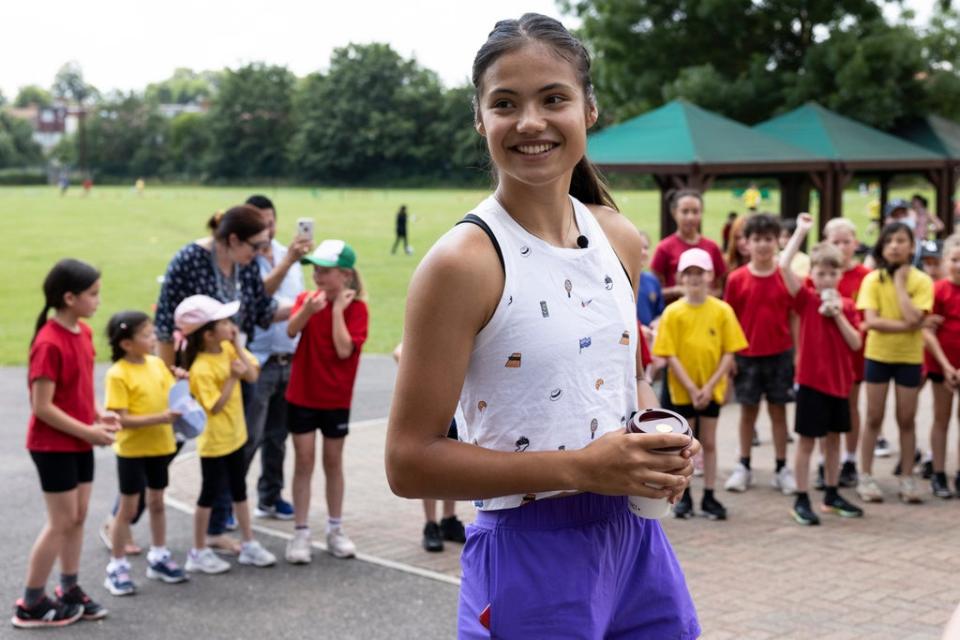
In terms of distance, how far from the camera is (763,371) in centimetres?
819

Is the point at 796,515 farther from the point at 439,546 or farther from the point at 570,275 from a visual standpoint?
the point at 570,275

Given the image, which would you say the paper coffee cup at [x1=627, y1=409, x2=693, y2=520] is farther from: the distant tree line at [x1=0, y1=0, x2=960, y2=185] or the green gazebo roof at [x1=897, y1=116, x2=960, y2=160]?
the green gazebo roof at [x1=897, y1=116, x2=960, y2=160]

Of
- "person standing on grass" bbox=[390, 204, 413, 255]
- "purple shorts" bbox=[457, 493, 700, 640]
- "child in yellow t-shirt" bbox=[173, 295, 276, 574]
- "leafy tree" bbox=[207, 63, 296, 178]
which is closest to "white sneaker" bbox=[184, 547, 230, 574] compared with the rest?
"child in yellow t-shirt" bbox=[173, 295, 276, 574]

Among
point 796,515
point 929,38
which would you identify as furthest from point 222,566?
point 929,38

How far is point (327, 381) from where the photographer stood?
22.3ft

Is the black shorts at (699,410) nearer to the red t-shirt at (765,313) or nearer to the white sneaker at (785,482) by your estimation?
the red t-shirt at (765,313)

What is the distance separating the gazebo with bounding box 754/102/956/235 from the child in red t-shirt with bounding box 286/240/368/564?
11573mm

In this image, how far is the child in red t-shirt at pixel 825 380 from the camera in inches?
290

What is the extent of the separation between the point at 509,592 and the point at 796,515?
5.33 metres

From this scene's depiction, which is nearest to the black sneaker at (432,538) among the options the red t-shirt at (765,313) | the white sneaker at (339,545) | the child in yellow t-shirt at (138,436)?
the white sneaker at (339,545)

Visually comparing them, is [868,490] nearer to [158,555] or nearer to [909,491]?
[909,491]

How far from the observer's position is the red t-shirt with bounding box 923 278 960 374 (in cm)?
780

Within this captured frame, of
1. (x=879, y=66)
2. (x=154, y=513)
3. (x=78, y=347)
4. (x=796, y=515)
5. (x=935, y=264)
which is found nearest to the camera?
(x=78, y=347)

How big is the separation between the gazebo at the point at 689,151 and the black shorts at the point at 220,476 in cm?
881
